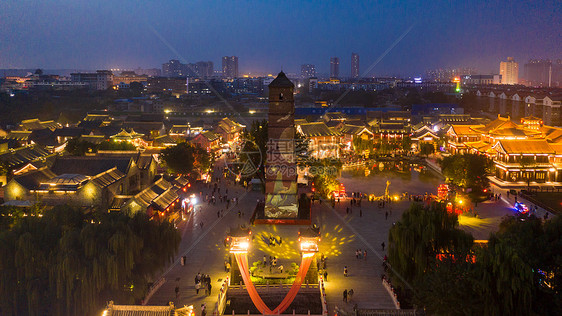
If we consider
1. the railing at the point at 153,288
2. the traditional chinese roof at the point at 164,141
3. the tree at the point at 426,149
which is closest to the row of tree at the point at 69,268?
the railing at the point at 153,288

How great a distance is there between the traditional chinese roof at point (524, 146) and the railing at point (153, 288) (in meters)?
25.3

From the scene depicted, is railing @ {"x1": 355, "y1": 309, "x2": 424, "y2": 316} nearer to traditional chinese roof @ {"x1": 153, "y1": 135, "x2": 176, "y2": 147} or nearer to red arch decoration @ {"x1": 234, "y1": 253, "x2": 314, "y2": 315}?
red arch decoration @ {"x1": 234, "y1": 253, "x2": 314, "y2": 315}

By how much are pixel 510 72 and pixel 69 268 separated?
161 meters

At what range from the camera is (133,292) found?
42.4 feet

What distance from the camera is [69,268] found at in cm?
1198

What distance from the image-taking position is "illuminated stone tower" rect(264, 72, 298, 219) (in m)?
21.1

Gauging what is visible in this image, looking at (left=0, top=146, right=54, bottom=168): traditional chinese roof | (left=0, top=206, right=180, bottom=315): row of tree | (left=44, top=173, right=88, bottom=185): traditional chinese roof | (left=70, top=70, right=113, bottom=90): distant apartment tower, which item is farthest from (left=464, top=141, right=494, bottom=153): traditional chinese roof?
(left=70, top=70, right=113, bottom=90): distant apartment tower

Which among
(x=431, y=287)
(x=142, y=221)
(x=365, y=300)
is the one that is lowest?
(x=365, y=300)

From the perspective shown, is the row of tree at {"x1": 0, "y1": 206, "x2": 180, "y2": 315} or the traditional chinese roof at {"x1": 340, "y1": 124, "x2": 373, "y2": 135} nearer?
the row of tree at {"x1": 0, "y1": 206, "x2": 180, "y2": 315}

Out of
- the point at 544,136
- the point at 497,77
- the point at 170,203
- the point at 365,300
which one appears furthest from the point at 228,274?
the point at 497,77

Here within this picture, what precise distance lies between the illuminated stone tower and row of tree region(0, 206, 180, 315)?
8.78m

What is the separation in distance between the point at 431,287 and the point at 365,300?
10.2ft

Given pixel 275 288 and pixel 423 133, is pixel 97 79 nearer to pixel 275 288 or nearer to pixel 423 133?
pixel 423 133

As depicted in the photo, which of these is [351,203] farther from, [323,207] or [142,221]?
[142,221]
